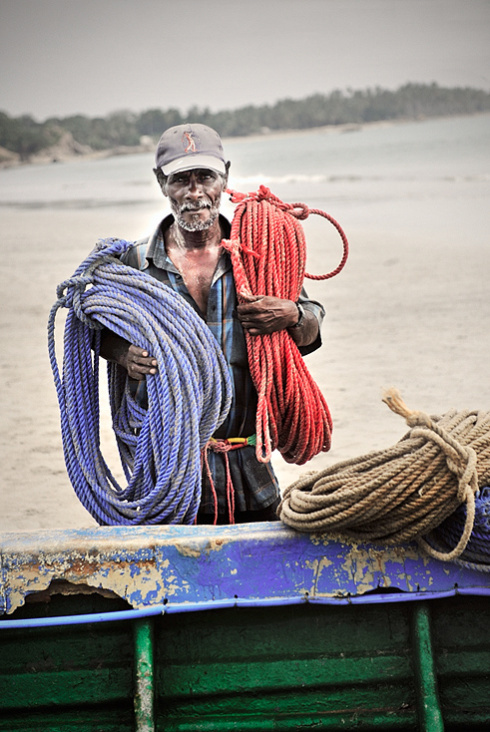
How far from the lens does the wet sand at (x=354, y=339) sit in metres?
6.05

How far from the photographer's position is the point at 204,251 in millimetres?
3014

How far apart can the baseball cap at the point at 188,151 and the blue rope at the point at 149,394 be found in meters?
0.30

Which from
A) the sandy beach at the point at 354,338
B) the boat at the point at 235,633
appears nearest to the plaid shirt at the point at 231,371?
the boat at the point at 235,633

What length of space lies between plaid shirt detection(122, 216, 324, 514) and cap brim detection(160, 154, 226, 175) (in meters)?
0.26

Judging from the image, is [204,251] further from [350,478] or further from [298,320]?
[350,478]

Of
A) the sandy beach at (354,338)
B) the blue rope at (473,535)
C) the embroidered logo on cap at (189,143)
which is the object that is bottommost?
the sandy beach at (354,338)

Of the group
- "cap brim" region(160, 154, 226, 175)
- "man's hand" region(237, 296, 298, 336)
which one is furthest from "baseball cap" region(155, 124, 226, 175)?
"man's hand" region(237, 296, 298, 336)

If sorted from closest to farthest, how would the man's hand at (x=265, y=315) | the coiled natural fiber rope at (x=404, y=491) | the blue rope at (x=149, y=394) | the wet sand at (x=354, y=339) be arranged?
the coiled natural fiber rope at (x=404, y=491)
the blue rope at (x=149, y=394)
the man's hand at (x=265, y=315)
the wet sand at (x=354, y=339)

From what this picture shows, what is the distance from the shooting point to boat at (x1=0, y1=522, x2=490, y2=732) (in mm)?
2461

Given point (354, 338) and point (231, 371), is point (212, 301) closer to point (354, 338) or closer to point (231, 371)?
point (231, 371)

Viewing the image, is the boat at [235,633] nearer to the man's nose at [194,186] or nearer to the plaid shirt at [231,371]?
the plaid shirt at [231,371]

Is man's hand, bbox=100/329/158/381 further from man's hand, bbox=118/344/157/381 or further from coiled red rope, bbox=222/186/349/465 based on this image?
coiled red rope, bbox=222/186/349/465

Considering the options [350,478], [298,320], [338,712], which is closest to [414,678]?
[338,712]

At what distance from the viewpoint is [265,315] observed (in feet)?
9.34
